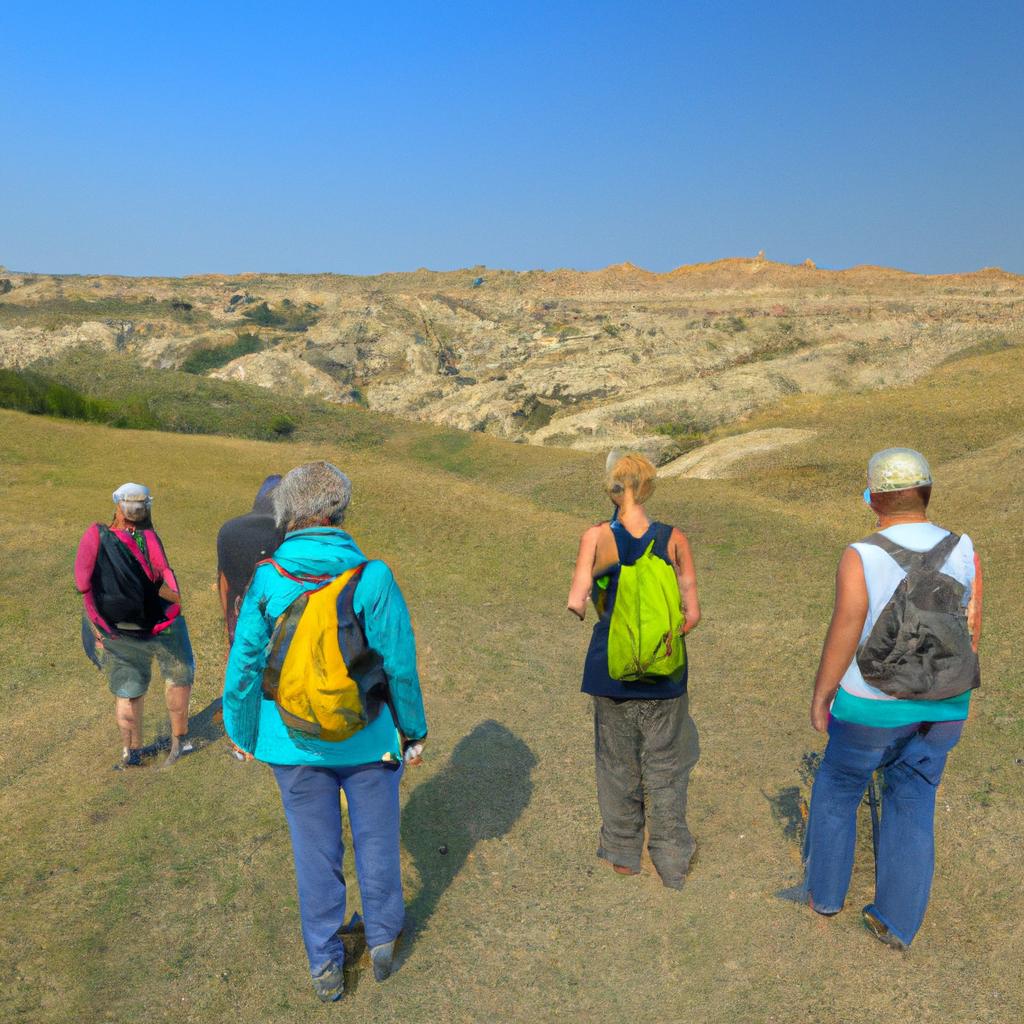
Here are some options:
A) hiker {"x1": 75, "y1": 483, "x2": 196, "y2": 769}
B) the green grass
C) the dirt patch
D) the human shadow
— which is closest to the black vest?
hiker {"x1": 75, "y1": 483, "x2": 196, "y2": 769}

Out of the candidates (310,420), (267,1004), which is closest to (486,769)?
(267,1004)

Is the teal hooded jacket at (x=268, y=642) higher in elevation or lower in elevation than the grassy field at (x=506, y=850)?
higher

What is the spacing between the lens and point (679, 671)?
4.40m

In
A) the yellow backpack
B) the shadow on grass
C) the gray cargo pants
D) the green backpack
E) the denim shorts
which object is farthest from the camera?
the shadow on grass

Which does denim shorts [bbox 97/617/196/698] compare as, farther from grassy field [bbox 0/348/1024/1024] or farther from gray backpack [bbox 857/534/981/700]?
gray backpack [bbox 857/534/981/700]

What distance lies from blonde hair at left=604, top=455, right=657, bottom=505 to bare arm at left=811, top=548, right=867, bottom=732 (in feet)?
3.53

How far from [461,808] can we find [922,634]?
336 cm

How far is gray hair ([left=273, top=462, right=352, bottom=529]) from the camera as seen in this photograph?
11.9 feet

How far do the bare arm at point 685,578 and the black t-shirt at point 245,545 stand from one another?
9.05 ft

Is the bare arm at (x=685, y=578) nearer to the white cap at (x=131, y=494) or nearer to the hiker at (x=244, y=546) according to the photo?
the hiker at (x=244, y=546)

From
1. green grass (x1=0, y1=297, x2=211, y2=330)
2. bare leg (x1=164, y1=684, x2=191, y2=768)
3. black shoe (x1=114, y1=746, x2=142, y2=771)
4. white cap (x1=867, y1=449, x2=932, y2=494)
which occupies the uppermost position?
green grass (x1=0, y1=297, x2=211, y2=330)

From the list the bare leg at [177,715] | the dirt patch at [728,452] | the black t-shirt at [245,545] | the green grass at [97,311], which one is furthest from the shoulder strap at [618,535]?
the green grass at [97,311]

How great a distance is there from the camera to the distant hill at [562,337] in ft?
115

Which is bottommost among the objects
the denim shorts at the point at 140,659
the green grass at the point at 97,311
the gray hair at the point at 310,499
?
the denim shorts at the point at 140,659
